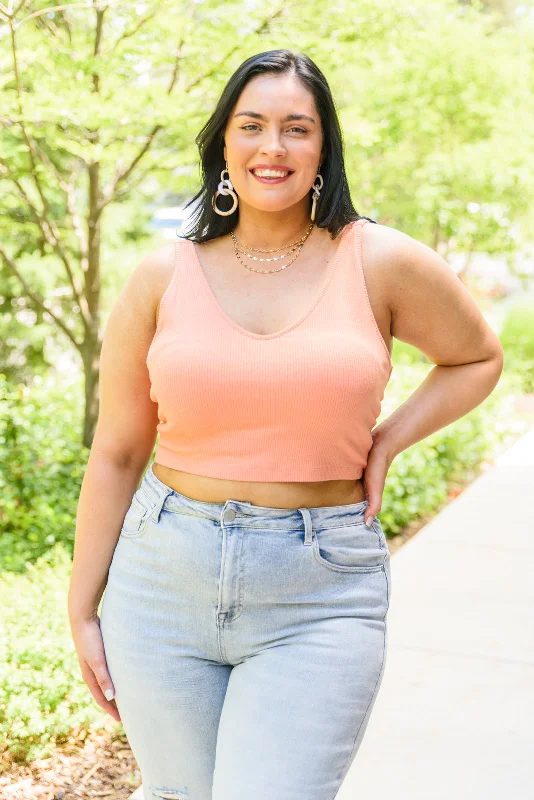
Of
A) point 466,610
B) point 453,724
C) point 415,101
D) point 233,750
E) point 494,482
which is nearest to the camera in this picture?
point 233,750

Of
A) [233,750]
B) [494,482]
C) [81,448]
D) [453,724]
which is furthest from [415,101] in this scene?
[233,750]

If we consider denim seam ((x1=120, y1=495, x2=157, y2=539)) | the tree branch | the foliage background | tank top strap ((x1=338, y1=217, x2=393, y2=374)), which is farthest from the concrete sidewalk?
the tree branch

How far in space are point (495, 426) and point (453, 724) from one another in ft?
16.9

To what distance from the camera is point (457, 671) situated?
3.94 m

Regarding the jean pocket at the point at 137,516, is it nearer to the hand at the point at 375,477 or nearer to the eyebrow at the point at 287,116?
the hand at the point at 375,477

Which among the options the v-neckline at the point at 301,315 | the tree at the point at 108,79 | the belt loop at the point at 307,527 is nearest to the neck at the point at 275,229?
the v-neckline at the point at 301,315

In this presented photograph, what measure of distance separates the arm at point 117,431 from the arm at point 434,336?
1.50 ft

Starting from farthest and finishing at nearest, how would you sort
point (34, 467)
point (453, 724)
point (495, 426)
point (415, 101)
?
1. point (415, 101)
2. point (495, 426)
3. point (34, 467)
4. point (453, 724)

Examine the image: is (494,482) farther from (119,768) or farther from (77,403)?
(119,768)

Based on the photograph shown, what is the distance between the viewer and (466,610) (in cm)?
459

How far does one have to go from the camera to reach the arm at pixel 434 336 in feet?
6.08

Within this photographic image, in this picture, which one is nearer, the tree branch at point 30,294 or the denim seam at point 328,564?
the denim seam at point 328,564

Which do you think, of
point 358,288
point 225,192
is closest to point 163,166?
point 225,192

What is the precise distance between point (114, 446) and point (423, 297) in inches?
27.2
